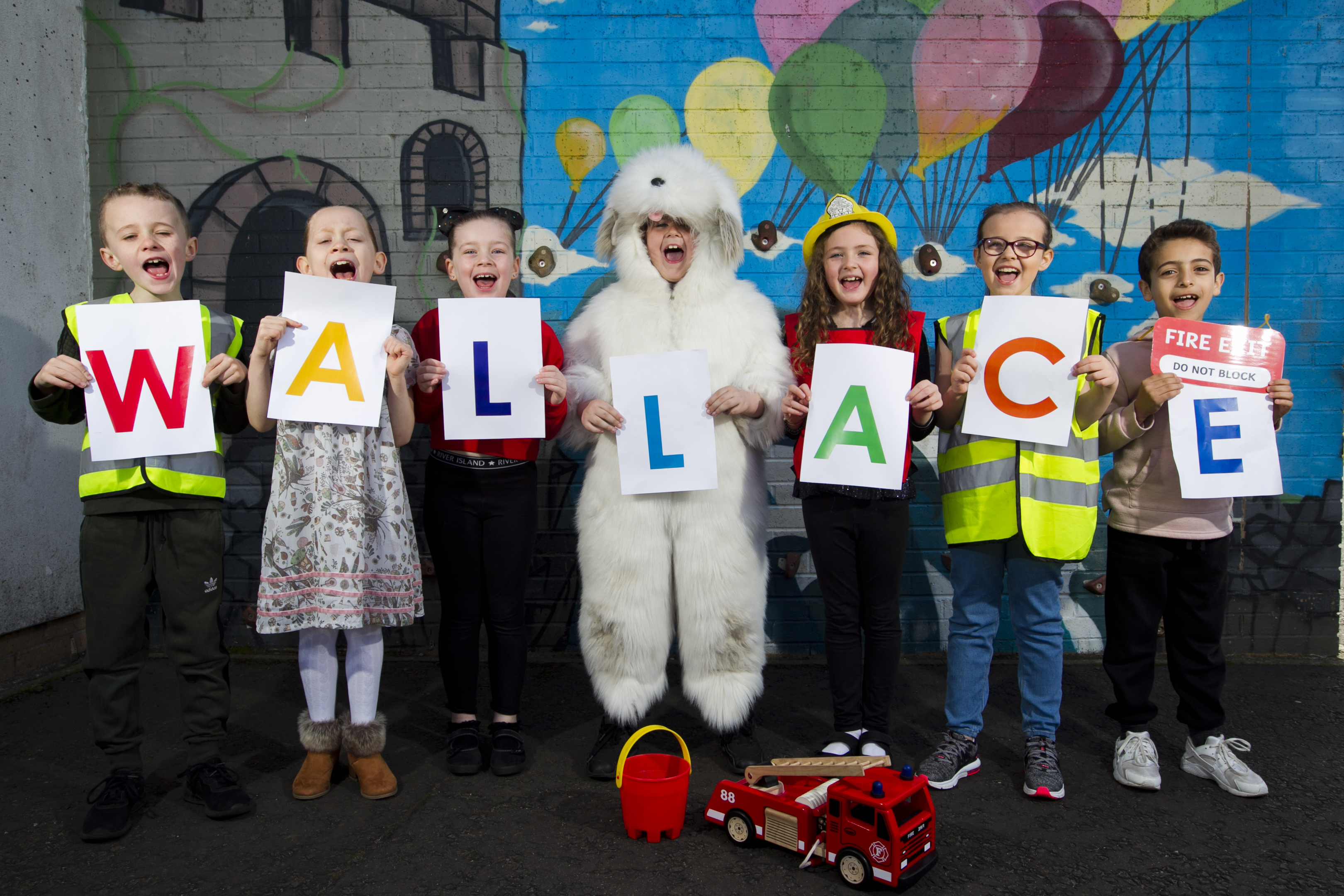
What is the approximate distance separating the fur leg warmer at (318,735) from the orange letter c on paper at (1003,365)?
2.65 m

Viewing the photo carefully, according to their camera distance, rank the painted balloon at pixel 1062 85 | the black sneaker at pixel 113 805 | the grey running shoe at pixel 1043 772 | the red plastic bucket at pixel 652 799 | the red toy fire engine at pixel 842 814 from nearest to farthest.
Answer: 1. the red toy fire engine at pixel 842 814
2. the red plastic bucket at pixel 652 799
3. the black sneaker at pixel 113 805
4. the grey running shoe at pixel 1043 772
5. the painted balloon at pixel 1062 85

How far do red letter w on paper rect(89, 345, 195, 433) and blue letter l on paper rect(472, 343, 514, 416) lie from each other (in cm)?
95

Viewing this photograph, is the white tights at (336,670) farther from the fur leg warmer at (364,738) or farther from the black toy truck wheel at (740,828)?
the black toy truck wheel at (740,828)

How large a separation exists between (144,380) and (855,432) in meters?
2.46

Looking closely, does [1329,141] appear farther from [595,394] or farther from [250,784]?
[250,784]

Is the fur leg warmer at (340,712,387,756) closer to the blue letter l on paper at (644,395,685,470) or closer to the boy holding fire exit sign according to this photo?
the blue letter l on paper at (644,395,685,470)

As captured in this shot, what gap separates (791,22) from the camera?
4.32 meters

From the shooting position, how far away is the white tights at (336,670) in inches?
114

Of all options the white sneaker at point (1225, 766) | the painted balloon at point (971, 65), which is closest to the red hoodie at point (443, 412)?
the painted balloon at point (971, 65)

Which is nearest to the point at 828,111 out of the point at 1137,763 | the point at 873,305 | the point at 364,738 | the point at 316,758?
the point at 873,305

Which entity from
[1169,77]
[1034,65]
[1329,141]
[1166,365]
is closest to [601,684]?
[1166,365]

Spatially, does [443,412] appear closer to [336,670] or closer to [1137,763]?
[336,670]

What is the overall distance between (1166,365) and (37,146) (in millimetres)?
5351

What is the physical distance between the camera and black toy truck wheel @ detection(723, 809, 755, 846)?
101 inches
